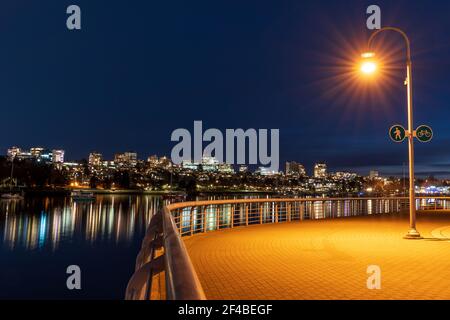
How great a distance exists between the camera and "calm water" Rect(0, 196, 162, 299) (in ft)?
103

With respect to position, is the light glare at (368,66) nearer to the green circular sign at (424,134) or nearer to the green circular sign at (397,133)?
the green circular sign at (397,133)

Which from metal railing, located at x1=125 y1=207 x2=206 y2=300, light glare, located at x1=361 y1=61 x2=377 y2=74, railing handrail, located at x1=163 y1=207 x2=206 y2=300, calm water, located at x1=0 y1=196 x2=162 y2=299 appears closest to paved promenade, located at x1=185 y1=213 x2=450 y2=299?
metal railing, located at x1=125 y1=207 x2=206 y2=300

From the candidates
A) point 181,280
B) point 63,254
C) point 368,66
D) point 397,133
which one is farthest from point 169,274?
point 63,254

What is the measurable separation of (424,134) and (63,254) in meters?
40.0

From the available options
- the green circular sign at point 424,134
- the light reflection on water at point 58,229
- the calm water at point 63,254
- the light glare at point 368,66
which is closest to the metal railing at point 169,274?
the light glare at point 368,66

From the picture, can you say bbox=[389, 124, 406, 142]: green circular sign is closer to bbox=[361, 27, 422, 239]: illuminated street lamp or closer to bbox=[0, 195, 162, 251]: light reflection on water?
bbox=[361, 27, 422, 239]: illuminated street lamp

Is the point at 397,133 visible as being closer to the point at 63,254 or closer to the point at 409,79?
the point at 409,79

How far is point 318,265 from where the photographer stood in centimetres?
818

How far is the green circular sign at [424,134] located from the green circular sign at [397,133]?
1.43ft

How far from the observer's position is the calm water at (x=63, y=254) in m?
31.5

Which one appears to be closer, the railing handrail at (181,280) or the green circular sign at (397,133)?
the railing handrail at (181,280)

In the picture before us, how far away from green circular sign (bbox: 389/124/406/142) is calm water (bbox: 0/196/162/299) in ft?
75.4
